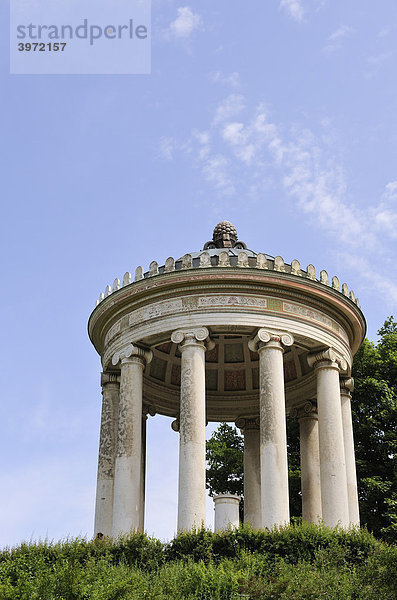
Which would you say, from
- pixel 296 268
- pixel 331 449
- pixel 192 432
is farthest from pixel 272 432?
pixel 296 268

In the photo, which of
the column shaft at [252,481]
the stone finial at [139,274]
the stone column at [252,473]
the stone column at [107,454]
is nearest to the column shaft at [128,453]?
the stone column at [107,454]

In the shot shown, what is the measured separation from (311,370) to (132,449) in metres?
13.3

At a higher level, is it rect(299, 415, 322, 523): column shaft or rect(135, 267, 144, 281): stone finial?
rect(135, 267, 144, 281): stone finial

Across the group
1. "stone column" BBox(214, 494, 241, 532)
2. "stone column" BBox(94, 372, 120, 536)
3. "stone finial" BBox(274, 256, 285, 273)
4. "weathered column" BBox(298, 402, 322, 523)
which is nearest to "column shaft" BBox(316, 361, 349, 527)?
"stone column" BBox(214, 494, 241, 532)

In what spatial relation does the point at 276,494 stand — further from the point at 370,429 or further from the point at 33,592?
the point at 370,429

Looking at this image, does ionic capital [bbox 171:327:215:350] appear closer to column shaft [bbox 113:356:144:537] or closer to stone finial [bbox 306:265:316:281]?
column shaft [bbox 113:356:144:537]

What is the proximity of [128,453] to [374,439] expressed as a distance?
64.5ft

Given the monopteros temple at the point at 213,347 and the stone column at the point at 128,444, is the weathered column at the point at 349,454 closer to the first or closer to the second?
the monopteros temple at the point at 213,347

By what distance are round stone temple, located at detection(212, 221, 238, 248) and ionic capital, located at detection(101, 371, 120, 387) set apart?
9738 mm

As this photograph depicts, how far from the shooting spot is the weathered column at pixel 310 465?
129ft

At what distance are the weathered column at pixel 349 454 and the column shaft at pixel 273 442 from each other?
6.01 metres

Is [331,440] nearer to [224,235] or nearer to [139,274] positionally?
[139,274]

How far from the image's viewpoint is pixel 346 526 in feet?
106

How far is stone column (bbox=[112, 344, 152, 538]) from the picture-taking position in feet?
107
